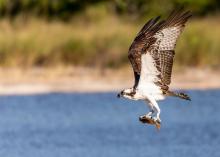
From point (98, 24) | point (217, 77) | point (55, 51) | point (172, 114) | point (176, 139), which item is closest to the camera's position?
point (176, 139)

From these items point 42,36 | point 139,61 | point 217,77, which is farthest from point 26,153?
point 42,36

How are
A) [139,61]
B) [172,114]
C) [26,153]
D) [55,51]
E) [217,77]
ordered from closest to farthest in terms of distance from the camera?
[139,61], [26,153], [172,114], [217,77], [55,51]

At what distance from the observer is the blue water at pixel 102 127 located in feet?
51.0

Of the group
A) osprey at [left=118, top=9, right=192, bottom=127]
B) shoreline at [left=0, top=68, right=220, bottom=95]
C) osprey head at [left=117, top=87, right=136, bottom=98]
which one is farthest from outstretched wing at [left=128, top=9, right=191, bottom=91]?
shoreline at [left=0, top=68, right=220, bottom=95]

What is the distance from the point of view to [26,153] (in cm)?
1525

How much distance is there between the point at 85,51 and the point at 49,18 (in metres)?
5.10

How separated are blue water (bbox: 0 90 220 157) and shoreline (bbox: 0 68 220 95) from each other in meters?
0.31

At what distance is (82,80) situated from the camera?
73.6 ft

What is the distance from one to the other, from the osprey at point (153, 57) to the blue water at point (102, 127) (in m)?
3.71

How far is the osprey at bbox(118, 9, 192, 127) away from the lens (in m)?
11.1

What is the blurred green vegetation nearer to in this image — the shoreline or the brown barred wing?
the shoreline

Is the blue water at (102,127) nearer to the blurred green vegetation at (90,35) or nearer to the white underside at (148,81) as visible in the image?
the blurred green vegetation at (90,35)

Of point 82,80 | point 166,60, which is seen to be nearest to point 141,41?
point 166,60

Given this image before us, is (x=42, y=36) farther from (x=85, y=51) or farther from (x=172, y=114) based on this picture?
(x=172, y=114)
